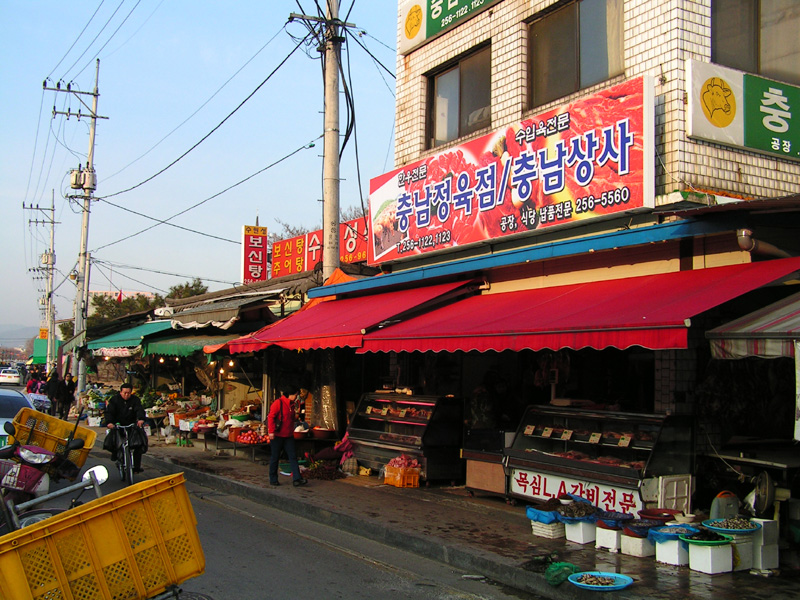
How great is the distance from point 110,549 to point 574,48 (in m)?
9.16

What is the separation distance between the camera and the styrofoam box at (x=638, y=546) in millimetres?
7133

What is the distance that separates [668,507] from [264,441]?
29.3 feet

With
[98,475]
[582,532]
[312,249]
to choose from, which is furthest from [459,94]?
[312,249]

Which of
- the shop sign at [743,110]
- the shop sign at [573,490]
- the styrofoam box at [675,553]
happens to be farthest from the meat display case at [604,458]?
the shop sign at [743,110]

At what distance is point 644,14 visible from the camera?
927 cm

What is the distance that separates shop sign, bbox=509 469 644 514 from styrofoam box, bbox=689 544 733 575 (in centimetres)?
120

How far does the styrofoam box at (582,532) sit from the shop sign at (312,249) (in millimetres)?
13876

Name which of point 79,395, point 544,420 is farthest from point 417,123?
point 79,395

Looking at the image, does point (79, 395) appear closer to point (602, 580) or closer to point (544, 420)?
point (544, 420)

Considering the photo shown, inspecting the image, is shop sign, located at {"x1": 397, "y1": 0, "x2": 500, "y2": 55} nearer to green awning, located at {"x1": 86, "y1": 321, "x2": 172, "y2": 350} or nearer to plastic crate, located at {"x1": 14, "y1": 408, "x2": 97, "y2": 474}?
plastic crate, located at {"x1": 14, "y1": 408, "x2": 97, "y2": 474}

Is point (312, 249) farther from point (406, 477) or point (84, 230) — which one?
point (406, 477)

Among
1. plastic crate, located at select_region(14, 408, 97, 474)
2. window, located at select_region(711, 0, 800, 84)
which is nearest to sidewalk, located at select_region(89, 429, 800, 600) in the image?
plastic crate, located at select_region(14, 408, 97, 474)

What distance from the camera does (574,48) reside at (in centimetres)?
1051

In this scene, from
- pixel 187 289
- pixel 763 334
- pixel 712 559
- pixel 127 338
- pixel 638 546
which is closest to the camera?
pixel 763 334
